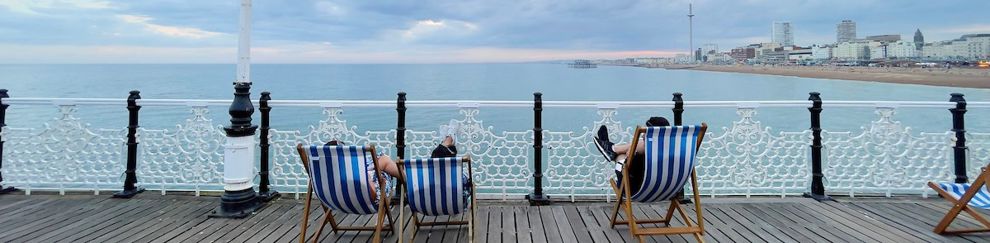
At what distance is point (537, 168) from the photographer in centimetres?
420

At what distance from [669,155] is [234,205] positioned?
329cm

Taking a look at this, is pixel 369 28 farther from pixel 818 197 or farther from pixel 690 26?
pixel 690 26

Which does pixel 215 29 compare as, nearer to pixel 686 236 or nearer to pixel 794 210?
pixel 686 236

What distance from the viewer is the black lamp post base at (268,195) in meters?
4.21

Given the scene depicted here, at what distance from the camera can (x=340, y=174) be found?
281 cm

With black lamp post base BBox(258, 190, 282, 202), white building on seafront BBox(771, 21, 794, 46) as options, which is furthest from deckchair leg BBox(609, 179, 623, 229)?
white building on seafront BBox(771, 21, 794, 46)

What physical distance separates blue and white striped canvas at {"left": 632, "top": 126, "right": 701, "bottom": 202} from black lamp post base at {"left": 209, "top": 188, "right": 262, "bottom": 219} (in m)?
3.06

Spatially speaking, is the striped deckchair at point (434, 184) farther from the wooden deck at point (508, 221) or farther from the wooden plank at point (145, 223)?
the wooden plank at point (145, 223)

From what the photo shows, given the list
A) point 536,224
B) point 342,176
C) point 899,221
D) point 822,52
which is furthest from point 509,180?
point 822,52

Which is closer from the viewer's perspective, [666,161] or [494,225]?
[666,161]

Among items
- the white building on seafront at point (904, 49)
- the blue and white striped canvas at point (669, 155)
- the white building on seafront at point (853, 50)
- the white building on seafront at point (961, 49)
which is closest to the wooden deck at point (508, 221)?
the blue and white striped canvas at point (669, 155)

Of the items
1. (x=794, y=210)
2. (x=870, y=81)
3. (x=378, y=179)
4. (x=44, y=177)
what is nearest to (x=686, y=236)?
(x=794, y=210)

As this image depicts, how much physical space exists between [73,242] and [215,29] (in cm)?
278

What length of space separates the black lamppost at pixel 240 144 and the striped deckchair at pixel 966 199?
16.2 ft
